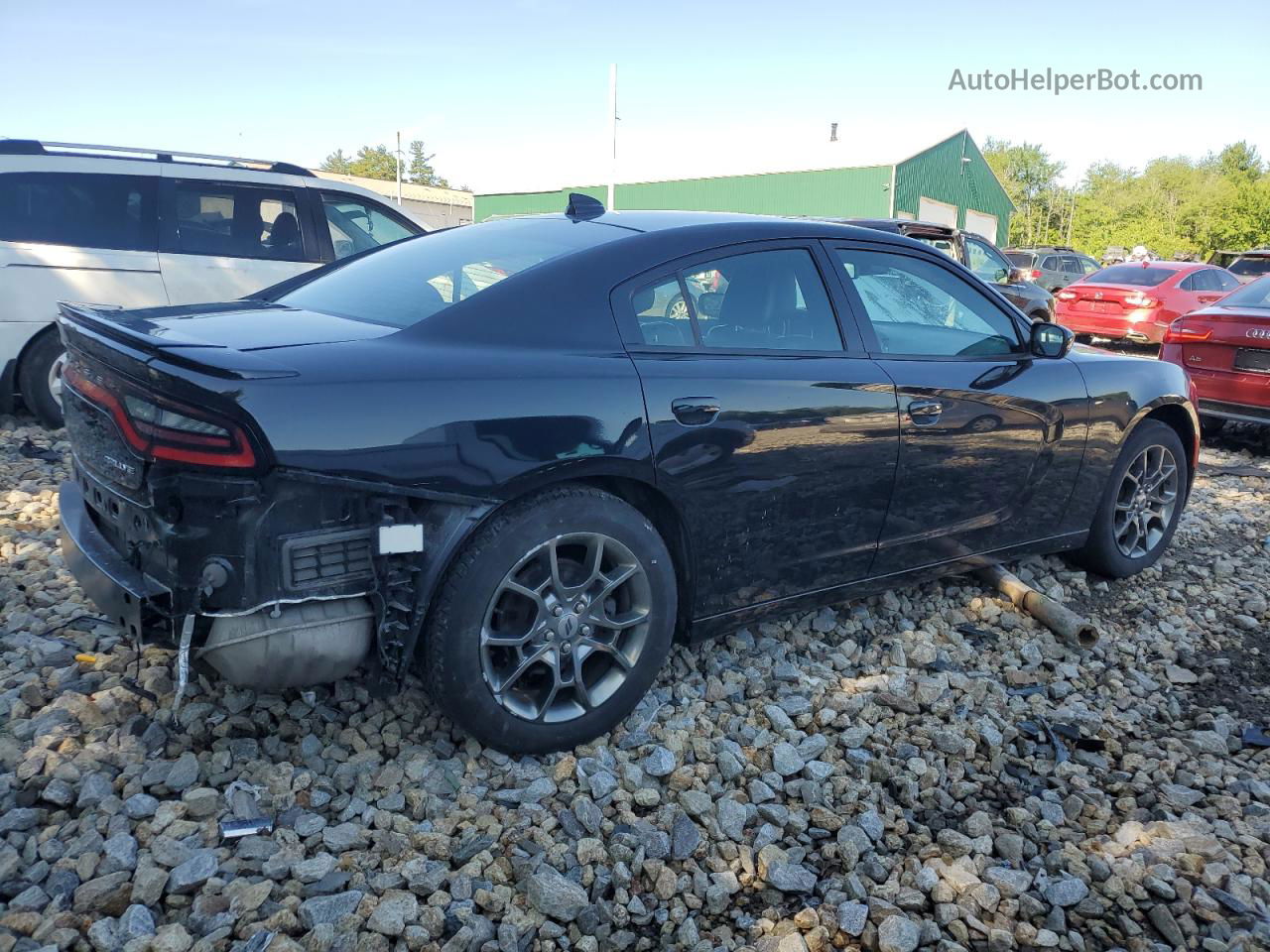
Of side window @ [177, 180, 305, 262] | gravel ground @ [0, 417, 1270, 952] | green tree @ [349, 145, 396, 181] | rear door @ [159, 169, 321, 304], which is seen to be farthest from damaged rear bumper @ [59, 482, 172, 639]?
green tree @ [349, 145, 396, 181]

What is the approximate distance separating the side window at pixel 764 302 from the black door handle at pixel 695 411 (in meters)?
0.25

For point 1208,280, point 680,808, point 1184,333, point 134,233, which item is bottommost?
point 680,808

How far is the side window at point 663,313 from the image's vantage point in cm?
295

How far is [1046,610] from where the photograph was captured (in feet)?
13.1

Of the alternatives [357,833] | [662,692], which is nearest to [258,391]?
[357,833]

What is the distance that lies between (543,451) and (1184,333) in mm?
7039

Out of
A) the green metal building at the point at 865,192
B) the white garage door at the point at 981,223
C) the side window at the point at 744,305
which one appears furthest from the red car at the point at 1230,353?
the white garage door at the point at 981,223

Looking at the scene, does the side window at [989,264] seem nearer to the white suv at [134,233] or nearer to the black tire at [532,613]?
the white suv at [134,233]

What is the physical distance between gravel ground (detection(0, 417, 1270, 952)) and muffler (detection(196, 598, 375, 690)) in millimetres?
376

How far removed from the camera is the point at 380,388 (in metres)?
2.42

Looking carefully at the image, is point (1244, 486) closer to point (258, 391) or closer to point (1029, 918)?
point (1029, 918)

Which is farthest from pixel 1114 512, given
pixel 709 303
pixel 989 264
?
pixel 989 264

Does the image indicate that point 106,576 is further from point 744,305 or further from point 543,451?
point 744,305

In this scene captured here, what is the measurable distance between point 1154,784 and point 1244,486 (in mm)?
4604
